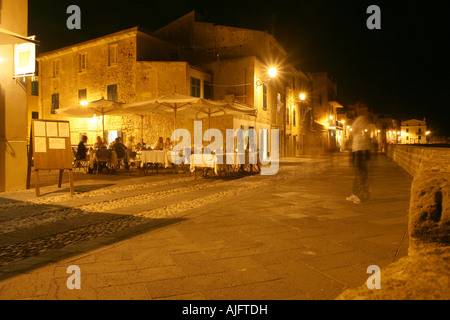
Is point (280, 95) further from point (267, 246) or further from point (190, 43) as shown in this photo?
point (267, 246)

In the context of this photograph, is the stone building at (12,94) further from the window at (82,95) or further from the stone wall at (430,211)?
the window at (82,95)

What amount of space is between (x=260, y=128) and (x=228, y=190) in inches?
578

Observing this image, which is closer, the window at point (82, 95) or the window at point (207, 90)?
the window at point (207, 90)

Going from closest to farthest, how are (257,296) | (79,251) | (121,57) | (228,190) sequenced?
(257,296), (79,251), (228,190), (121,57)

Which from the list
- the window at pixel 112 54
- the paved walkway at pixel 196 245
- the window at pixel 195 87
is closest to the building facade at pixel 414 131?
the window at pixel 195 87

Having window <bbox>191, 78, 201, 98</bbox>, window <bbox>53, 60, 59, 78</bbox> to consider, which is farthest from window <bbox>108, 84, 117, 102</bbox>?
window <bbox>53, 60, 59, 78</bbox>

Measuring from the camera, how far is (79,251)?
3.37m

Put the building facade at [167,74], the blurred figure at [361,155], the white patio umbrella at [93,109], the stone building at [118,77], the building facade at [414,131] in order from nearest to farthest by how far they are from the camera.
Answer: the blurred figure at [361,155]
the white patio umbrella at [93,109]
the stone building at [118,77]
the building facade at [167,74]
the building facade at [414,131]

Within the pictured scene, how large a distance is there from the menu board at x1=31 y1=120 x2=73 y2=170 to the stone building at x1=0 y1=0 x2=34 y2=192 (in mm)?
1305

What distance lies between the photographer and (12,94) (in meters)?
7.89

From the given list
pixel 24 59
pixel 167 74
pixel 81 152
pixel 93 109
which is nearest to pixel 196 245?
pixel 24 59

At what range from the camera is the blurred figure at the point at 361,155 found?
604cm
